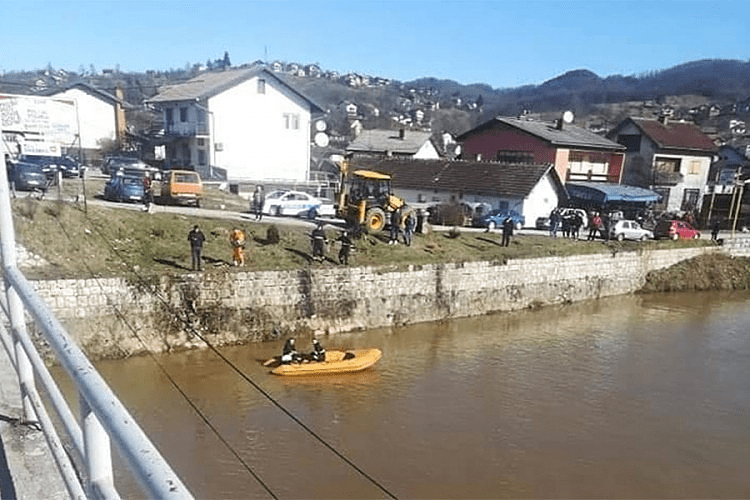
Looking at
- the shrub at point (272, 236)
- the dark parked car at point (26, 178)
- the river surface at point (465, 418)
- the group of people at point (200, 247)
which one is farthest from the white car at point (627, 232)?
the dark parked car at point (26, 178)

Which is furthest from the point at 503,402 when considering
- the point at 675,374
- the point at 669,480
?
the point at 675,374

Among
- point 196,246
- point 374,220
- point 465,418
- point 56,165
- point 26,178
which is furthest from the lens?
point 56,165

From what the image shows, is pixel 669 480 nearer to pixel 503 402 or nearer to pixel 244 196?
pixel 503 402

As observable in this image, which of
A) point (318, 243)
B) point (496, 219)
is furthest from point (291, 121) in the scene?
point (318, 243)

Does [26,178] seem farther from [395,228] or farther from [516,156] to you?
[516,156]

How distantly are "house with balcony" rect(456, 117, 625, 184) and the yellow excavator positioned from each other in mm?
18322

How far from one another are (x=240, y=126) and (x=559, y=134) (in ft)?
72.0

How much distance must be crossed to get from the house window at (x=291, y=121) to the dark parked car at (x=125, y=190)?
15.0m

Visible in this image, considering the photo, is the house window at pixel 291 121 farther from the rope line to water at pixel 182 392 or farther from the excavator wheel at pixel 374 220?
the rope line to water at pixel 182 392

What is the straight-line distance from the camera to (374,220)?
2373 cm

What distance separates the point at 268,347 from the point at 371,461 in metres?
7.15

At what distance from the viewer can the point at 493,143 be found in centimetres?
4288

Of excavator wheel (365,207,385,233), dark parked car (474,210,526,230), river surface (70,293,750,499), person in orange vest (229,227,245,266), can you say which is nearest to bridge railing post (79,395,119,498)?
river surface (70,293,750,499)

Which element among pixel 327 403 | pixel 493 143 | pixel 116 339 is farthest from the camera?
pixel 493 143
